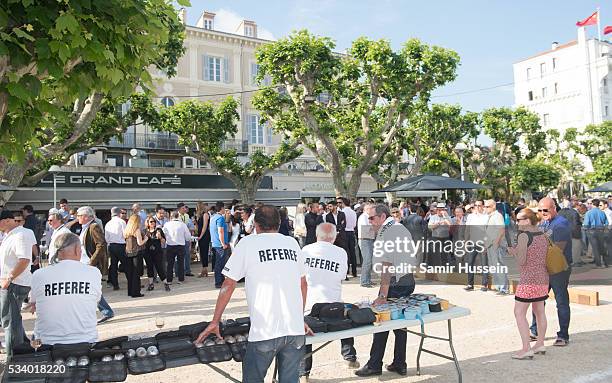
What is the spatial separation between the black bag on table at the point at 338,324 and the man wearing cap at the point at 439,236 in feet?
25.5

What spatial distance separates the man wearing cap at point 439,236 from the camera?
12.1 meters

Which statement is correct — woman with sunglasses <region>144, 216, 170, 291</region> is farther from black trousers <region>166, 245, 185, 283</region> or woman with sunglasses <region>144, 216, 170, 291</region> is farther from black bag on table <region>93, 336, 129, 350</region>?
black bag on table <region>93, 336, 129, 350</region>

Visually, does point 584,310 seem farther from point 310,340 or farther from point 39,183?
point 39,183

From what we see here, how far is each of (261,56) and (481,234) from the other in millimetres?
12130

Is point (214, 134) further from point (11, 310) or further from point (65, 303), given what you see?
point (65, 303)

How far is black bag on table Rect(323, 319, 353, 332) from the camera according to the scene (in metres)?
4.56

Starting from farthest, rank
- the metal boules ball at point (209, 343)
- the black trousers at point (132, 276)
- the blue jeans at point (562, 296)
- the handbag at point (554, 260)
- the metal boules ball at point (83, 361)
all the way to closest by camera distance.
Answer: the black trousers at point (132, 276) < the blue jeans at point (562, 296) < the handbag at point (554, 260) < the metal boules ball at point (209, 343) < the metal boules ball at point (83, 361)

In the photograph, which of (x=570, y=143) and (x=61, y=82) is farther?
(x=570, y=143)

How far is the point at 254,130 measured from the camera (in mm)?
35781

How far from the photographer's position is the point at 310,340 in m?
4.36

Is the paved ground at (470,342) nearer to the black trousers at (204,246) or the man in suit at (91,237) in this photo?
the man in suit at (91,237)

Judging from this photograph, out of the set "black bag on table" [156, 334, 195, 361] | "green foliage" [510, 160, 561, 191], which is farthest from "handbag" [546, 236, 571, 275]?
"green foliage" [510, 160, 561, 191]

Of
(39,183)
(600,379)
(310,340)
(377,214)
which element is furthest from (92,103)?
(600,379)

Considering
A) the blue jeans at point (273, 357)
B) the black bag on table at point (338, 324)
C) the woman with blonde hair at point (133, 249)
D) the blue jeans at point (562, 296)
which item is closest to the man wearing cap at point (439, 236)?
the blue jeans at point (562, 296)
